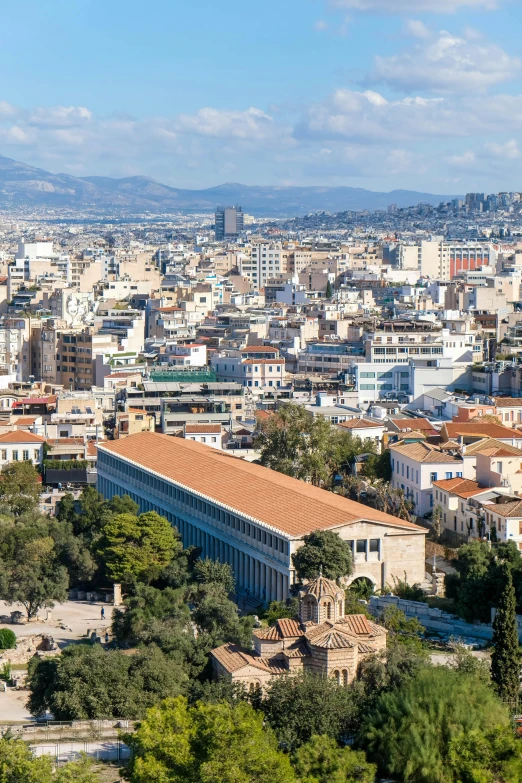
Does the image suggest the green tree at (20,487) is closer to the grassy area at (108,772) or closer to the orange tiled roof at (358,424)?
the orange tiled roof at (358,424)

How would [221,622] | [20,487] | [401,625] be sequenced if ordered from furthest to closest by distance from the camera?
1. [20,487]
2. [401,625]
3. [221,622]

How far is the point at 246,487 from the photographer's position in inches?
2127

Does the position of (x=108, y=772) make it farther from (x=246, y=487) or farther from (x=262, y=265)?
(x=262, y=265)

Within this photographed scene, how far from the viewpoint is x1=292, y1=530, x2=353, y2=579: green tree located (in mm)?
45219

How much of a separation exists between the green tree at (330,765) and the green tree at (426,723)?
0.63m

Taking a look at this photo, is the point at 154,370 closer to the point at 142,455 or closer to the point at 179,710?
the point at 142,455

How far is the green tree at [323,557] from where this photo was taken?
1780 inches

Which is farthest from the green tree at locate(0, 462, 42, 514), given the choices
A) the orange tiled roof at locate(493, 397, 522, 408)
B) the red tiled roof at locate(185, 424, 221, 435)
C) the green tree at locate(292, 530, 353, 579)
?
the orange tiled roof at locate(493, 397, 522, 408)

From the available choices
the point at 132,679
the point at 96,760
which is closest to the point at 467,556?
the point at 132,679

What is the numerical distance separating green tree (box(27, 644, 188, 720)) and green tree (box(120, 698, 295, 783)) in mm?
3667

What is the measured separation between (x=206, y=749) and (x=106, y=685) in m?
6.11

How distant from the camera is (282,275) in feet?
552

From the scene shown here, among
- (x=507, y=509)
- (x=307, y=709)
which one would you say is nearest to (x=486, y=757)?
(x=307, y=709)

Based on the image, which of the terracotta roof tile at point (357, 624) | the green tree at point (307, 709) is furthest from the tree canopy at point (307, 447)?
the green tree at point (307, 709)
